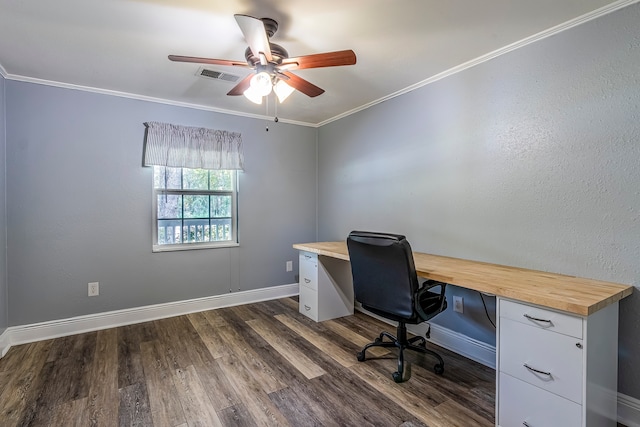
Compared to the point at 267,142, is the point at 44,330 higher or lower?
lower

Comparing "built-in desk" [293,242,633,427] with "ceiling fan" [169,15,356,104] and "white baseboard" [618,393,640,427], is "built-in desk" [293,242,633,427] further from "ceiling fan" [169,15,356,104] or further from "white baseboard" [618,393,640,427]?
"ceiling fan" [169,15,356,104]

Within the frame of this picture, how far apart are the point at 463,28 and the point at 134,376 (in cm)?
322

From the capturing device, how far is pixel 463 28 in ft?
6.48

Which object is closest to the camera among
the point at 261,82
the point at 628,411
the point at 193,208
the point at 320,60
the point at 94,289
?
the point at 628,411

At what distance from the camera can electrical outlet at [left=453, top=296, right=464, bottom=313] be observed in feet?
8.24

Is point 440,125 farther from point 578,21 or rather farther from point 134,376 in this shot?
point 134,376

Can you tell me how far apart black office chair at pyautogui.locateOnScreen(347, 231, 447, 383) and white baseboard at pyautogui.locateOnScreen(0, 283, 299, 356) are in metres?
1.88

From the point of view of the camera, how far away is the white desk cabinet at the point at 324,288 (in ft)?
10.4

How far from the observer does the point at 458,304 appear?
8.30 ft

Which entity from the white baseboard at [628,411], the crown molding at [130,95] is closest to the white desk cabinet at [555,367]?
the white baseboard at [628,411]

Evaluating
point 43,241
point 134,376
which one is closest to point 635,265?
point 134,376

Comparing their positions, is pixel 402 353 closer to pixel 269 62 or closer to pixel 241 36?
pixel 269 62

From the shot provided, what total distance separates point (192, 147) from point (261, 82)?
5.89 feet

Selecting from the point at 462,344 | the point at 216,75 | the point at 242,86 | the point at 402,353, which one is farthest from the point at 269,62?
the point at 462,344
